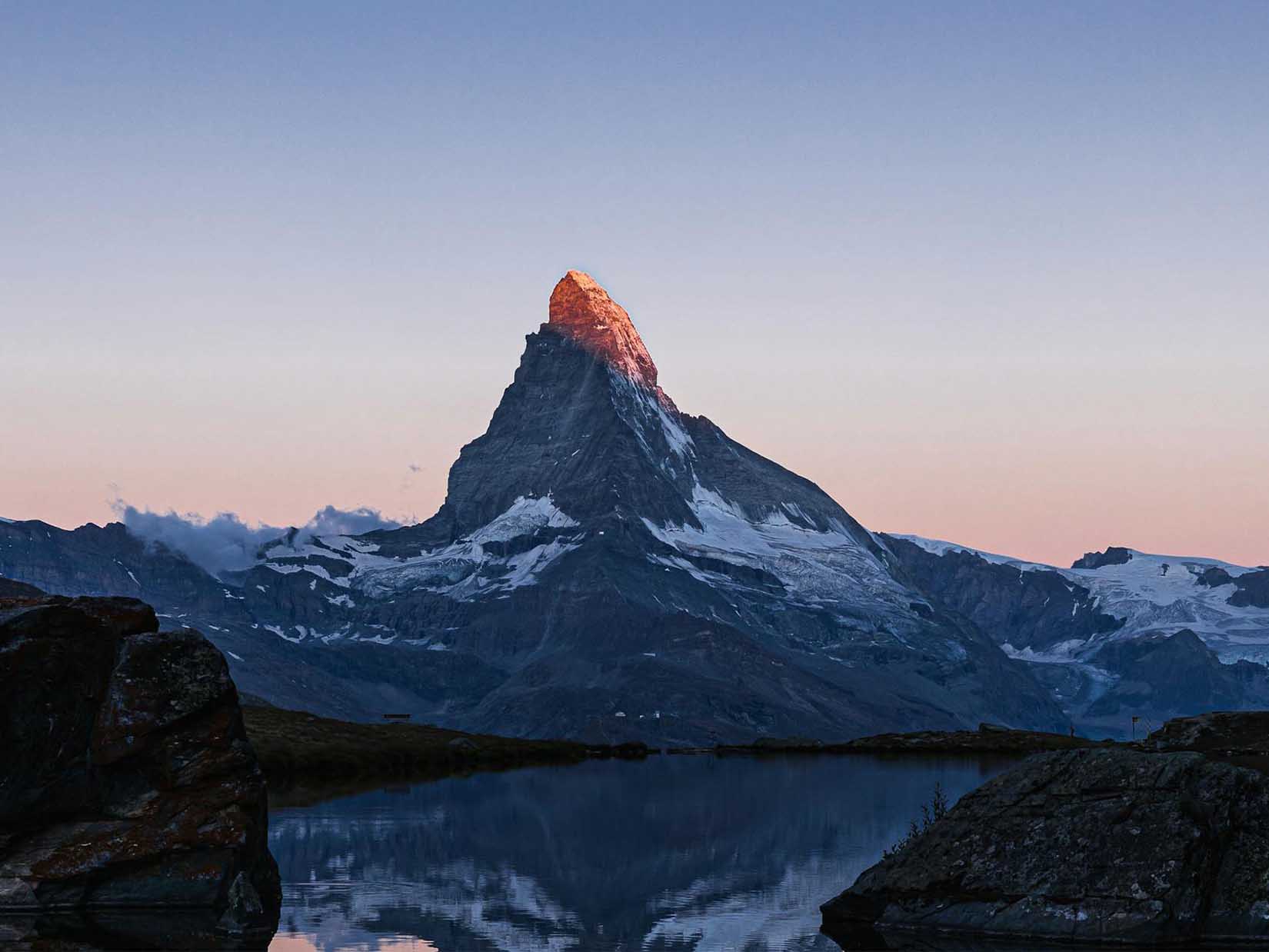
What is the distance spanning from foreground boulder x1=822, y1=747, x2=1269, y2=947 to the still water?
10.7ft

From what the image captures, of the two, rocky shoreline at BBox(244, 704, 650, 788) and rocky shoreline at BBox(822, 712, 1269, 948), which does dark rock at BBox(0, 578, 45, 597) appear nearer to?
rocky shoreline at BBox(244, 704, 650, 788)

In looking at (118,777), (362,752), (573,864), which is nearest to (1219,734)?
(573,864)

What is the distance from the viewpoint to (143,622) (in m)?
43.8

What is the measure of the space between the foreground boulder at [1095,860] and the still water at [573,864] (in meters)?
3.27

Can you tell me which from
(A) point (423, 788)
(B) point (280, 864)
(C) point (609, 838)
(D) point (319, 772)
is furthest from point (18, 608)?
(D) point (319, 772)

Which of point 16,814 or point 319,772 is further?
point 319,772

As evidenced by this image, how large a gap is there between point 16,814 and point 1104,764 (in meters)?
26.8

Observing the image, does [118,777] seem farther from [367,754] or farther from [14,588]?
[367,754]

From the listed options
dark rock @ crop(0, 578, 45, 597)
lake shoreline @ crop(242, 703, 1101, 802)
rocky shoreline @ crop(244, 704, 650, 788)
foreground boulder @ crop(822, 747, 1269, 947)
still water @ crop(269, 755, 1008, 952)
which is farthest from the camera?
dark rock @ crop(0, 578, 45, 597)

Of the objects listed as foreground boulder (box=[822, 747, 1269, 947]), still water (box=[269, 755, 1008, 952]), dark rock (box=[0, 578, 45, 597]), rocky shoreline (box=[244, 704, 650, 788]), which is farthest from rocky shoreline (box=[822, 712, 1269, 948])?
dark rock (box=[0, 578, 45, 597])

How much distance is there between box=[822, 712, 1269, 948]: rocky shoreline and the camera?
125 feet

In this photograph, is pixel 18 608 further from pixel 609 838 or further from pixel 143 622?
pixel 609 838

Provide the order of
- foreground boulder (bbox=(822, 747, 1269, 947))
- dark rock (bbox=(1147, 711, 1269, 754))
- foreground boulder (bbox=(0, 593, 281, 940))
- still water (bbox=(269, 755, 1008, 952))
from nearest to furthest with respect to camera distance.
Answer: foreground boulder (bbox=(822, 747, 1269, 947)) < foreground boulder (bbox=(0, 593, 281, 940)) < still water (bbox=(269, 755, 1008, 952)) < dark rock (bbox=(1147, 711, 1269, 754))

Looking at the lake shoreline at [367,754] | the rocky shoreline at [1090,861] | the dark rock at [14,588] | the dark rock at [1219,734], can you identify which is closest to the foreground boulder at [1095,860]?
the rocky shoreline at [1090,861]
